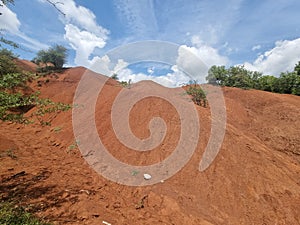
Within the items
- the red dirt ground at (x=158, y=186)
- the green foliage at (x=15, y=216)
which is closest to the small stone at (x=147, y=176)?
the red dirt ground at (x=158, y=186)

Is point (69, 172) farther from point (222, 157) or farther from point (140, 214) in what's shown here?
point (222, 157)

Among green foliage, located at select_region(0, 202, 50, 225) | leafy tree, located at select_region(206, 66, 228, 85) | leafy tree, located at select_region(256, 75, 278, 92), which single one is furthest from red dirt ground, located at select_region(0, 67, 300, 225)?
leafy tree, located at select_region(206, 66, 228, 85)

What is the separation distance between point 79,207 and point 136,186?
1.56 meters

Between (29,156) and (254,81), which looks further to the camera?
(254,81)

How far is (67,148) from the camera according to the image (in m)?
7.14

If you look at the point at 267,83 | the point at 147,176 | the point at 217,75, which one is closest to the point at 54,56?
the point at 217,75

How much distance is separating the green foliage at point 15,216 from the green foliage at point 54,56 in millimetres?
24773

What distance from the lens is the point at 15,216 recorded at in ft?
9.32

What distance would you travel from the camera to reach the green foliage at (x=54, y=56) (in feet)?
77.4

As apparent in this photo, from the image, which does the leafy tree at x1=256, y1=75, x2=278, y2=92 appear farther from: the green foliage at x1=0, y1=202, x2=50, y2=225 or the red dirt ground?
the green foliage at x1=0, y1=202, x2=50, y2=225

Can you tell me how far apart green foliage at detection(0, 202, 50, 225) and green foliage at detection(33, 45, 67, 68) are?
81.3 ft

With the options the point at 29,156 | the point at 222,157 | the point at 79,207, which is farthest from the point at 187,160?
the point at 29,156

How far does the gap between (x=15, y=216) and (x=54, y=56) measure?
25.4m

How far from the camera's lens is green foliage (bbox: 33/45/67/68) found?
23.6 meters
